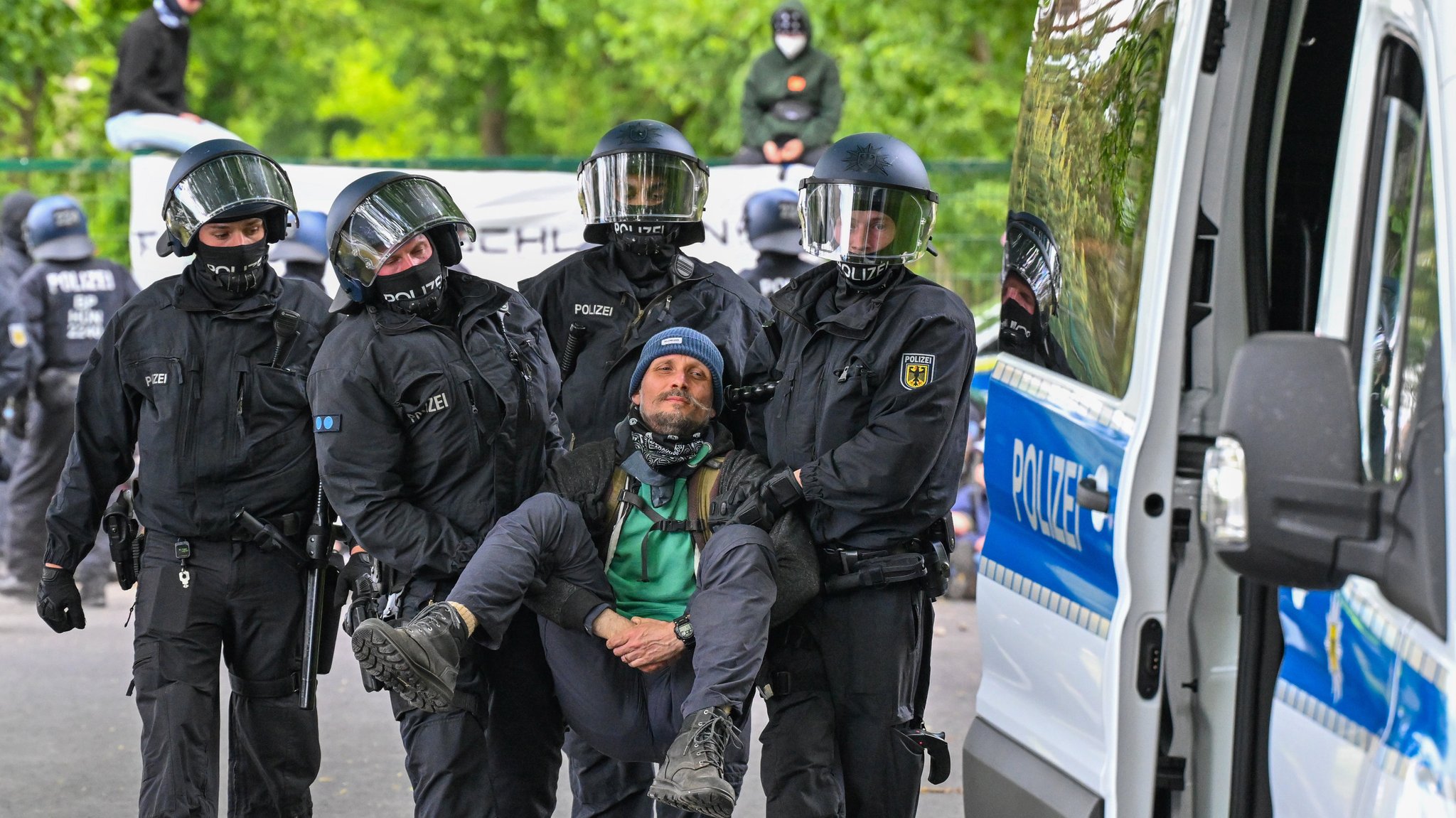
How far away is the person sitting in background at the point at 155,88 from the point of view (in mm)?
10359

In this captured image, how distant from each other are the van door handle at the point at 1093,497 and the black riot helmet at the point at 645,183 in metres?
2.50

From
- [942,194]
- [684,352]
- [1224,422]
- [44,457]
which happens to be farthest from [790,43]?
[1224,422]

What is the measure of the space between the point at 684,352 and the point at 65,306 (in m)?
5.64

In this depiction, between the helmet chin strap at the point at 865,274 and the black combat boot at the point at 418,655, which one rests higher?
the helmet chin strap at the point at 865,274

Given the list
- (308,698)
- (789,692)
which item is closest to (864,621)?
(789,692)

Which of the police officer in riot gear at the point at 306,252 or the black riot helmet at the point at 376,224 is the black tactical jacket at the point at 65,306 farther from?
the black riot helmet at the point at 376,224

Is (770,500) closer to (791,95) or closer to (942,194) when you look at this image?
(942,194)

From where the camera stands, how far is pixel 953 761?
251 inches

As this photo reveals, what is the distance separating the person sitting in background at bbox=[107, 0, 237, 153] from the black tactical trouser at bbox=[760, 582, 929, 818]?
707cm

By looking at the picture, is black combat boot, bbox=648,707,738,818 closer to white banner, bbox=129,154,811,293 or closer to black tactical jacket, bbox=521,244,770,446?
black tactical jacket, bbox=521,244,770,446

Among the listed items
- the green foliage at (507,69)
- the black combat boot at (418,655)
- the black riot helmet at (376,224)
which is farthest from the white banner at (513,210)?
the green foliage at (507,69)

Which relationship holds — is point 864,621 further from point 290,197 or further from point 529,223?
point 529,223

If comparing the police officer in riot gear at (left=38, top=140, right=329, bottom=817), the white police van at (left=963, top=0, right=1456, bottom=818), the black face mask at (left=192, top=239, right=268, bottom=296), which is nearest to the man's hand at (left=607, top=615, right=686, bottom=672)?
the white police van at (left=963, top=0, right=1456, bottom=818)

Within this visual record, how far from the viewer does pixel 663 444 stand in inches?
177
